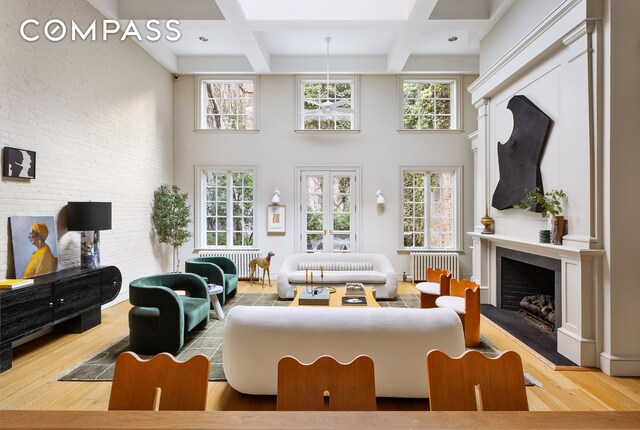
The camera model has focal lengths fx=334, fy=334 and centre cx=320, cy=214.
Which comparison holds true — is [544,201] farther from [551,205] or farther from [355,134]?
[355,134]

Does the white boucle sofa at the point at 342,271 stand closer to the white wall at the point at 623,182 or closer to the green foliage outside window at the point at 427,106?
the white wall at the point at 623,182

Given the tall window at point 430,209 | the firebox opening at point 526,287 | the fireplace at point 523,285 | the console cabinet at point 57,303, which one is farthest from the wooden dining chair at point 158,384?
the tall window at point 430,209

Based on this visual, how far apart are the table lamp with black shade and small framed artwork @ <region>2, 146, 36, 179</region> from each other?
583 mm

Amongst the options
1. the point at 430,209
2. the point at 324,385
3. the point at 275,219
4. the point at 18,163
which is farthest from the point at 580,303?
the point at 18,163

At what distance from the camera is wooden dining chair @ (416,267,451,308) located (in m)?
4.21

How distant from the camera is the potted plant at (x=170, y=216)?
6488 mm

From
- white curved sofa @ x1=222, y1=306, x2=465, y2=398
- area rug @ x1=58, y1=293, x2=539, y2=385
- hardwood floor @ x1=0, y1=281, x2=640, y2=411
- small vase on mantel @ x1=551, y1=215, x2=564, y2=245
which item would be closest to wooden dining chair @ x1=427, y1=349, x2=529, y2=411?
white curved sofa @ x1=222, y1=306, x2=465, y2=398

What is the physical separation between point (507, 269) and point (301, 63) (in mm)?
5489

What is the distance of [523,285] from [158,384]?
16.2 feet

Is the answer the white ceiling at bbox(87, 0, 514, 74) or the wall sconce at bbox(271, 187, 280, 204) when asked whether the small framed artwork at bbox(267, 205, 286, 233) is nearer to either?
the wall sconce at bbox(271, 187, 280, 204)

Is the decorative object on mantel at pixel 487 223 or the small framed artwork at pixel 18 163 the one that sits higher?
the small framed artwork at pixel 18 163

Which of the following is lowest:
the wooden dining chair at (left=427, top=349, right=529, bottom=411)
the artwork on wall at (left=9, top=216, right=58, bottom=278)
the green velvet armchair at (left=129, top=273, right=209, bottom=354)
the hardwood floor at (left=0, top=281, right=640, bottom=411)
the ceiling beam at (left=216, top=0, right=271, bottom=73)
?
the hardwood floor at (left=0, top=281, right=640, bottom=411)

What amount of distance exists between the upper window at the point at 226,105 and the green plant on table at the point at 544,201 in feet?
18.1

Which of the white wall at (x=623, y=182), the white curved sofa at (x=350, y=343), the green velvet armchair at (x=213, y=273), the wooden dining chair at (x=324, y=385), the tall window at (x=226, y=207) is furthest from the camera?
the tall window at (x=226, y=207)
